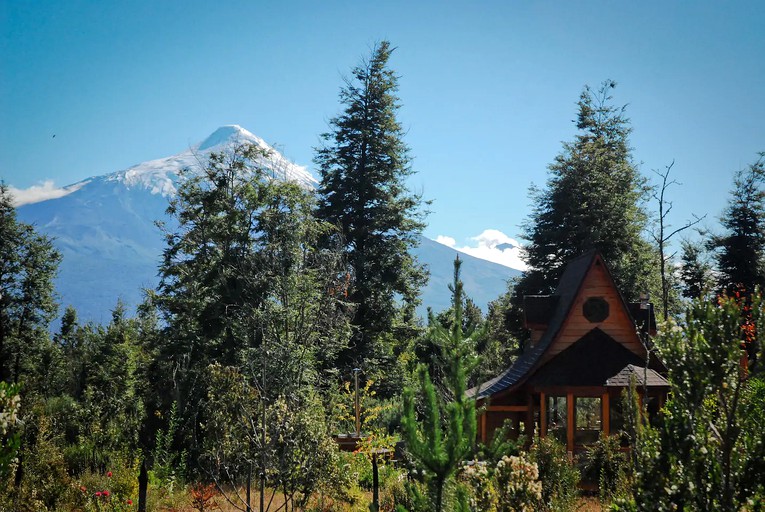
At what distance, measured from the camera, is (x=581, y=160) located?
35656mm

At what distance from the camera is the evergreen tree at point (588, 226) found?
110 ft

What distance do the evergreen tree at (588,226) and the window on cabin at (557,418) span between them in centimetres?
1089

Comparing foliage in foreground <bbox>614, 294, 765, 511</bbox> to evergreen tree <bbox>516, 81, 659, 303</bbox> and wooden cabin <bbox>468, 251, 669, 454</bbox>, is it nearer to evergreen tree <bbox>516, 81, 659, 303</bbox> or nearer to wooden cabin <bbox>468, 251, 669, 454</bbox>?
wooden cabin <bbox>468, 251, 669, 454</bbox>

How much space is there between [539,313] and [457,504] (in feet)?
55.4

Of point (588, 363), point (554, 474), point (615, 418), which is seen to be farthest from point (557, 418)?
point (554, 474)

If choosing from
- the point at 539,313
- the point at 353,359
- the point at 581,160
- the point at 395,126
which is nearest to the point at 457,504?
the point at 539,313

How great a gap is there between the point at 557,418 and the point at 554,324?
9.81ft

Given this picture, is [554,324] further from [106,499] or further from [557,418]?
[106,499]

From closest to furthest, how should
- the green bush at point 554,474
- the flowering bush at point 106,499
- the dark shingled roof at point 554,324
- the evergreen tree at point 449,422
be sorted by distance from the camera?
the evergreen tree at point 449,422, the green bush at point 554,474, the flowering bush at point 106,499, the dark shingled roof at point 554,324

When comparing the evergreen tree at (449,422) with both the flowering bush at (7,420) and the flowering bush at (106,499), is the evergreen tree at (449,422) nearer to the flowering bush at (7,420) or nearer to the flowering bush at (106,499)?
the flowering bush at (7,420)

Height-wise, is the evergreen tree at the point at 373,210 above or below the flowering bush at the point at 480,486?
above

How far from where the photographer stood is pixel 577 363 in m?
19.4

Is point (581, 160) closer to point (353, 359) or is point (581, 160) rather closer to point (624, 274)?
point (624, 274)

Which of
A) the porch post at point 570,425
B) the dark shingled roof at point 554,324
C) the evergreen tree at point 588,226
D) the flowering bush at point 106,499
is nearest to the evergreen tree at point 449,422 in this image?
the flowering bush at point 106,499
